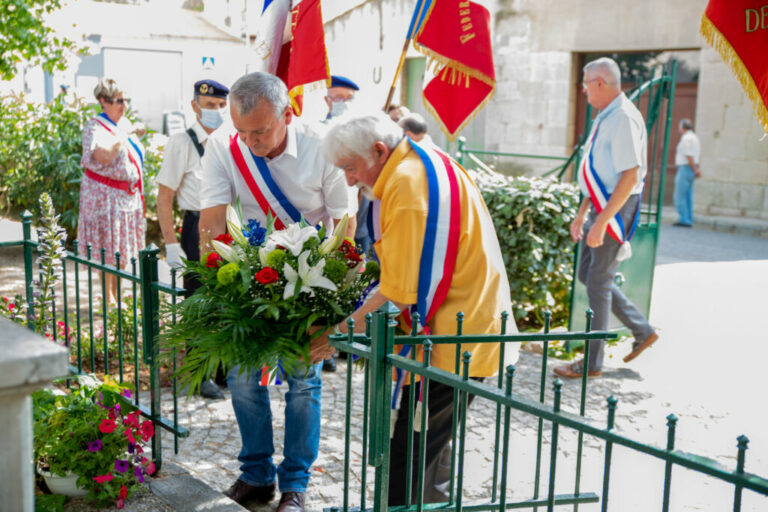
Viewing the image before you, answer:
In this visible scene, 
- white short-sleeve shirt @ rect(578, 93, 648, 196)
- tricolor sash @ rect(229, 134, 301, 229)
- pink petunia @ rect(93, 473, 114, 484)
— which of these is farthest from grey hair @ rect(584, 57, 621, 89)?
pink petunia @ rect(93, 473, 114, 484)

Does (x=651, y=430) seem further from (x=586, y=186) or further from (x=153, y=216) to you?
(x=153, y=216)

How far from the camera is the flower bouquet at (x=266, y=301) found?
2.89 meters

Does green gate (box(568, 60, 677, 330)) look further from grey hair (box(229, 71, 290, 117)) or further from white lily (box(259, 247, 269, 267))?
white lily (box(259, 247, 269, 267))

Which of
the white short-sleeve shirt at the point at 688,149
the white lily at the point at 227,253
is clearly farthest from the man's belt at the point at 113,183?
the white short-sleeve shirt at the point at 688,149

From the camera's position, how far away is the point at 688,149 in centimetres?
1509

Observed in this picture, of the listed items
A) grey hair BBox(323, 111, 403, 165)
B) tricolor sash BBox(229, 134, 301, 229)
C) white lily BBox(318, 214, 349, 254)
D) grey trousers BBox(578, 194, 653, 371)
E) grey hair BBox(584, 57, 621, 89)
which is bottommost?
grey trousers BBox(578, 194, 653, 371)

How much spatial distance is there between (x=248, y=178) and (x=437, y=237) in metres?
1.17

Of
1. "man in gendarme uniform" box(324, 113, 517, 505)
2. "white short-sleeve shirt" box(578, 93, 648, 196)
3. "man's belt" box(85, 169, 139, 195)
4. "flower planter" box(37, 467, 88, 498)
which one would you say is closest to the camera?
"man in gendarme uniform" box(324, 113, 517, 505)

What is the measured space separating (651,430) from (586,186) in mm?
1729

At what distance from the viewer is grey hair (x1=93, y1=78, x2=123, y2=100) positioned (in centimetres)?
627

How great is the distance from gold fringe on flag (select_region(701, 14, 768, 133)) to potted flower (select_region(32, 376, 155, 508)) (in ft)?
9.16

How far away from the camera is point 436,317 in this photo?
9.95ft

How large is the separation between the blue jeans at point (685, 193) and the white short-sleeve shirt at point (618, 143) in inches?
393

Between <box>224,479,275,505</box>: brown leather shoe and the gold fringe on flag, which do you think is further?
<box>224,479,275,505</box>: brown leather shoe
